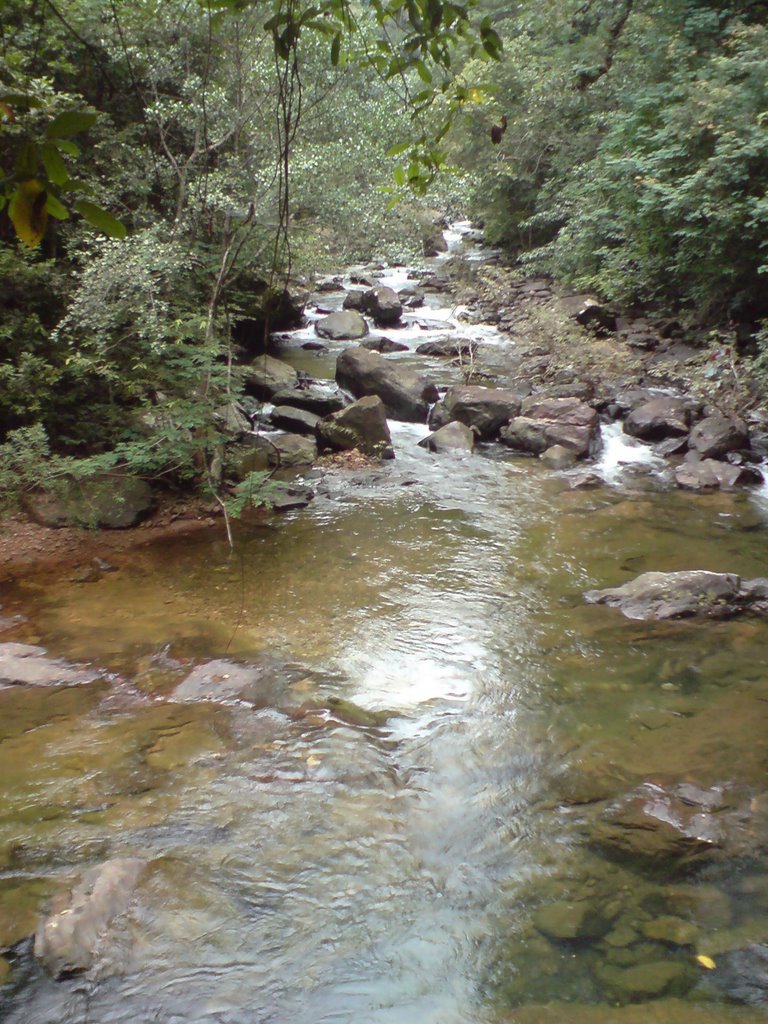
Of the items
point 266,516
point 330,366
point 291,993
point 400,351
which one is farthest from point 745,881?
point 400,351

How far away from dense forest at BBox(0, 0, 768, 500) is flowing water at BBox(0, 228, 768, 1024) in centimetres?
204

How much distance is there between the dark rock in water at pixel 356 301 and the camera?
1744cm

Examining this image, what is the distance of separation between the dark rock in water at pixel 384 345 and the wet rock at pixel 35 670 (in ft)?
34.8

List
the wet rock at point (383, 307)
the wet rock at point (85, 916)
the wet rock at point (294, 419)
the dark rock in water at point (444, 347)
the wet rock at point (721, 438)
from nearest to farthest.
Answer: the wet rock at point (85, 916) < the wet rock at point (721, 438) < the wet rock at point (294, 419) < the dark rock in water at point (444, 347) < the wet rock at point (383, 307)

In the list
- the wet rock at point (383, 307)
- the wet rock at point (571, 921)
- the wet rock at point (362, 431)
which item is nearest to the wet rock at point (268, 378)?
the wet rock at point (362, 431)

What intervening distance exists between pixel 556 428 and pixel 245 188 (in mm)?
5178

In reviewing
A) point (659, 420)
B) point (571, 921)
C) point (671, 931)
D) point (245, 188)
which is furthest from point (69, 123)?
point (659, 420)

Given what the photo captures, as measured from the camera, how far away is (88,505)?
716cm

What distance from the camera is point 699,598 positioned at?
5.85 meters

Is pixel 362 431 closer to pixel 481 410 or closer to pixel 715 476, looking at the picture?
pixel 481 410

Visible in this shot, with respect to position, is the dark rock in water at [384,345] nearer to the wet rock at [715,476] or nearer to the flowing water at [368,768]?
the wet rock at [715,476]

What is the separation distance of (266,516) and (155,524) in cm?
118

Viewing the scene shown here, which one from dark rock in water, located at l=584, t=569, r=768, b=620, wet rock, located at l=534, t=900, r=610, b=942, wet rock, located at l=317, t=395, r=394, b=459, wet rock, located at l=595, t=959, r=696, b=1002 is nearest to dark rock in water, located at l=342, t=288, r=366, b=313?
wet rock, located at l=317, t=395, r=394, b=459

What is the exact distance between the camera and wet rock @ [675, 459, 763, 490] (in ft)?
27.9
